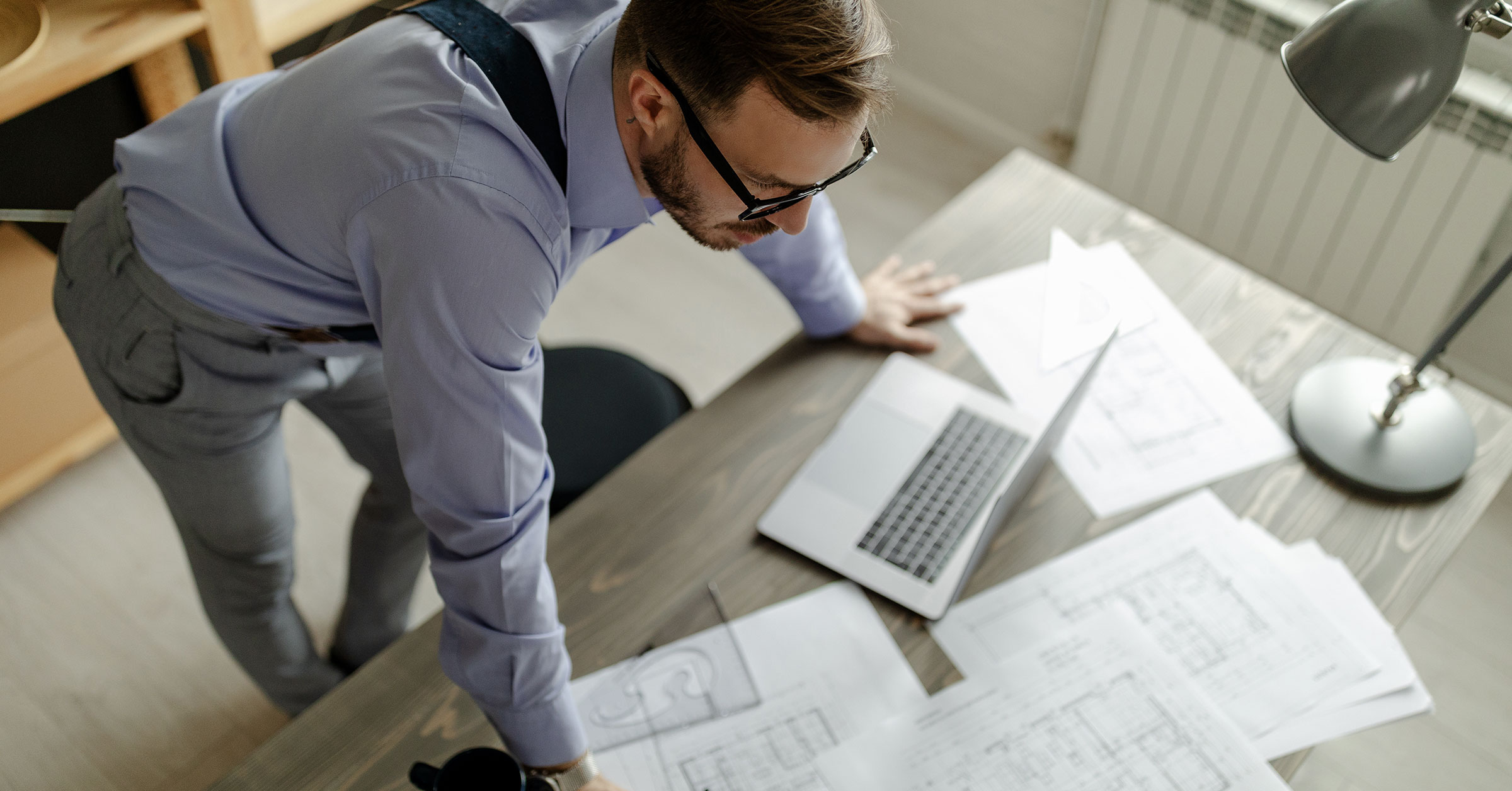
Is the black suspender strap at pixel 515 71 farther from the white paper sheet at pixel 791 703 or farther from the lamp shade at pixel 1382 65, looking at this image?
the lamp shade at pixel 1382 65

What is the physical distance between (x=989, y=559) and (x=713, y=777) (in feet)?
1.39

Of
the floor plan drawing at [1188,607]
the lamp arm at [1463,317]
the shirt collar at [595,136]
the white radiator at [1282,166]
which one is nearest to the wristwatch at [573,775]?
the floor plan drawing at [1188,607]

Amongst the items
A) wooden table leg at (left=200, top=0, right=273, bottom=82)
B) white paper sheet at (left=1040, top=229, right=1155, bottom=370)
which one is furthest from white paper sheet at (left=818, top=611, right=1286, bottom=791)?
wooden table leg at (left=200, top=0, right=273, bottom=82)

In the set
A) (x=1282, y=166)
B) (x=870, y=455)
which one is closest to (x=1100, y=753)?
(x=870, y=455)

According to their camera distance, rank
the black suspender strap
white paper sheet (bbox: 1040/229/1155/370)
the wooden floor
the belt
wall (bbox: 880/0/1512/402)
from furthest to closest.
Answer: wall (bbox: 880/0/1512/402), the wooden floor, white paper sheet (bbox: 1040/229/1155/370), the belt, the black suspender strap

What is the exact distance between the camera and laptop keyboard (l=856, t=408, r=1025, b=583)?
1.27 m

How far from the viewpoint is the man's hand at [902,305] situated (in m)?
1.49

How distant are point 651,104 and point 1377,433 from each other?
102 centimetres

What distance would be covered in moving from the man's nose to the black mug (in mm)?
592

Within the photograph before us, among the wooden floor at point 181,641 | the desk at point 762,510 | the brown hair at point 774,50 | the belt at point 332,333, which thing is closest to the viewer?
the brown hair at point 774,50

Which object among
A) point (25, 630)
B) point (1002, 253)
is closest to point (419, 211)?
point (1002, 253)

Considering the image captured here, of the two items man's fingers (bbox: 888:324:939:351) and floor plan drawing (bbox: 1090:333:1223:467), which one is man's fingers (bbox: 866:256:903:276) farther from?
floor plan drawing (bbox: 1090:333:1223:467)

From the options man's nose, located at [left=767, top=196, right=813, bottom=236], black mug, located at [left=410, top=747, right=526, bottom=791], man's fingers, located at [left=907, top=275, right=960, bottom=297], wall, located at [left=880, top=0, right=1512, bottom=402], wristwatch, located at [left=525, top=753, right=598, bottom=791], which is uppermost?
man's nose, located at [left=767, top=196, right=813, bottom=236]

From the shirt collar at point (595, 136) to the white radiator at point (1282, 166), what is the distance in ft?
5.22
